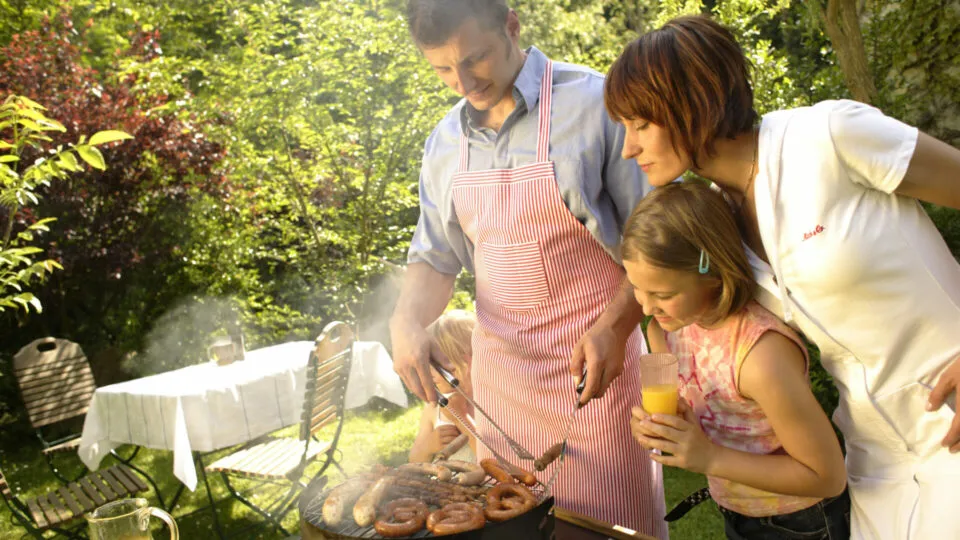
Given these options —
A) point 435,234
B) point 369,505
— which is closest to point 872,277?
point 369,505

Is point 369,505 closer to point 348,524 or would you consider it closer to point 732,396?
point 348,524

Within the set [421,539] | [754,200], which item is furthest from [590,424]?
[754,200]

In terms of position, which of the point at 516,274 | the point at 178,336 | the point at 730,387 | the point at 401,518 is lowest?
the point at 178,336

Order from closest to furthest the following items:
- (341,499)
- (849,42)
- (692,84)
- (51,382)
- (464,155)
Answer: (692,84), (341,499), (464,155), (849,42), (51,382)

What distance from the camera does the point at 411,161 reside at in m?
7.75

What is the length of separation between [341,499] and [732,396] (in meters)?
0.93

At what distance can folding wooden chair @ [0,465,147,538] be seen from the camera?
4.12 meters

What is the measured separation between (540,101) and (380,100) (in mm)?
5628

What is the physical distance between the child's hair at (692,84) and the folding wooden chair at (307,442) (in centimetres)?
314

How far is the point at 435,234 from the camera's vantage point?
237cm

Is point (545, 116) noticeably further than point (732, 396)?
Yes

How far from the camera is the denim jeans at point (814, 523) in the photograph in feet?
5.57

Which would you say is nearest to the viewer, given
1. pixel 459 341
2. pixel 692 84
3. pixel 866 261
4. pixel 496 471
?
pixel 866 261

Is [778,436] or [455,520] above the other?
[778,436]
